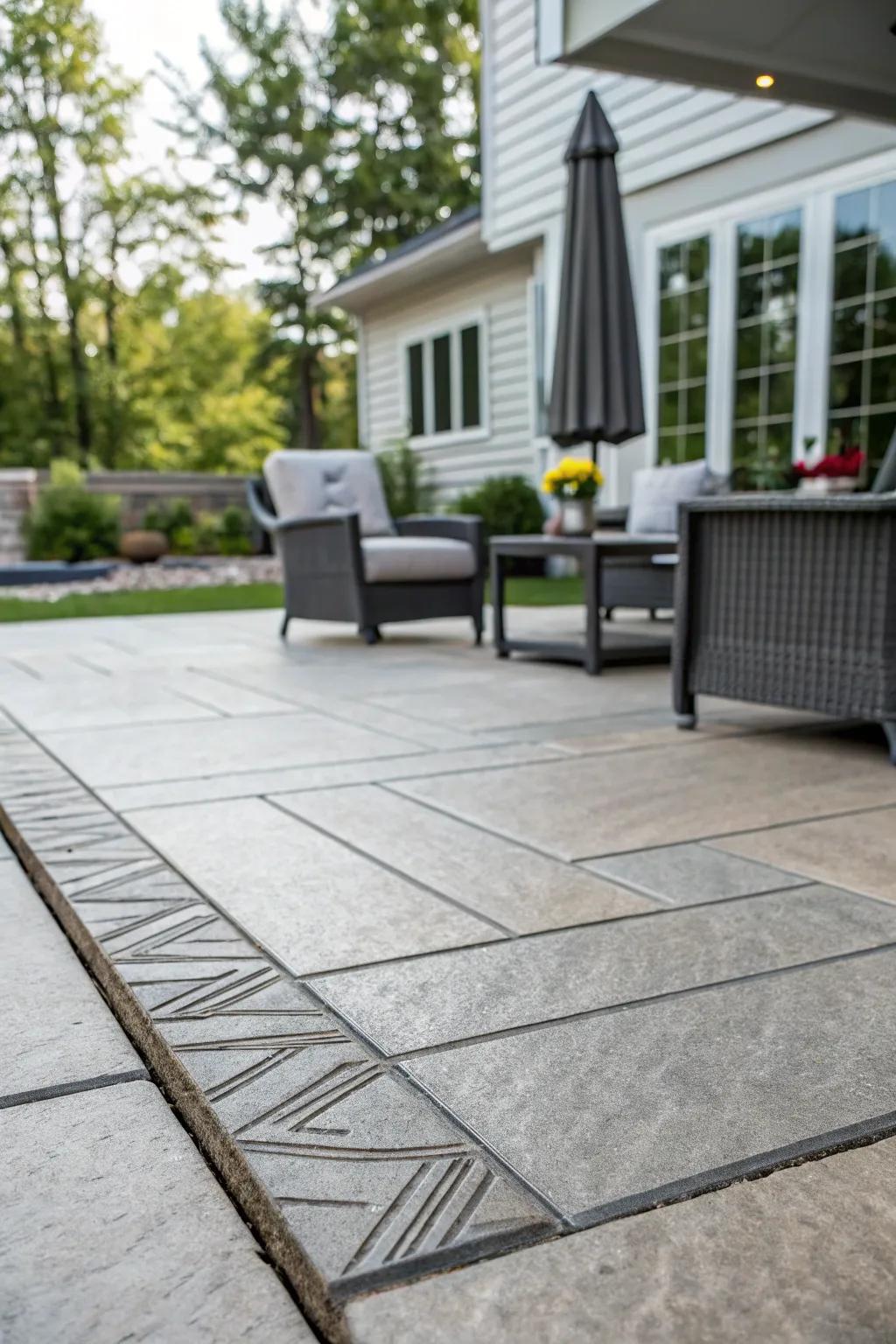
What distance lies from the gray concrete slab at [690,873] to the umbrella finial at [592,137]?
13.6 feet

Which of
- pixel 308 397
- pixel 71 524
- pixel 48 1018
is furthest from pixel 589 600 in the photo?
pixel 308 397

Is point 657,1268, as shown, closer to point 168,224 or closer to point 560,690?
point 560,690

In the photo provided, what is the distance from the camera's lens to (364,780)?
8.16 feet

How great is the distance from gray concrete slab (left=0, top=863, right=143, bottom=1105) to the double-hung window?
28.8ft

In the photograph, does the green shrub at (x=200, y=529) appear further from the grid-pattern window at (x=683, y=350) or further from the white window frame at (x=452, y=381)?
the grid-pattern window at (x=683, y=350)

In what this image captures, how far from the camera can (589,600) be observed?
13.9 ft

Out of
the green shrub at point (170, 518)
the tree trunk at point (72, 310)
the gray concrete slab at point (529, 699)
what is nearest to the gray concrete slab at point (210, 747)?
the gray concrete slab at point (529, 699)

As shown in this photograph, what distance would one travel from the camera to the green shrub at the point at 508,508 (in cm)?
884

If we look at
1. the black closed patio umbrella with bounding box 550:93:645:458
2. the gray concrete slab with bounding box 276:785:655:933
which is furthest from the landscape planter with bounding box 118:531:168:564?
the gray concrete slab with bounding box 276:785:655:933

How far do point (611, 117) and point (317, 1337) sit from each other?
25.7 ft

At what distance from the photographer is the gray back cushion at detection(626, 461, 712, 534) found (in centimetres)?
590

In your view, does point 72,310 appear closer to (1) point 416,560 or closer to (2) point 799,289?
(2) point 799,289

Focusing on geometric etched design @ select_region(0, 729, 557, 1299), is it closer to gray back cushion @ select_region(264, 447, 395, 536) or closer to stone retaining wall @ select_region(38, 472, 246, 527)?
gray back cushion @ select_region(264, 447, 395, 536)

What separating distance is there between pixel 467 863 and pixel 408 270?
30.2ft
